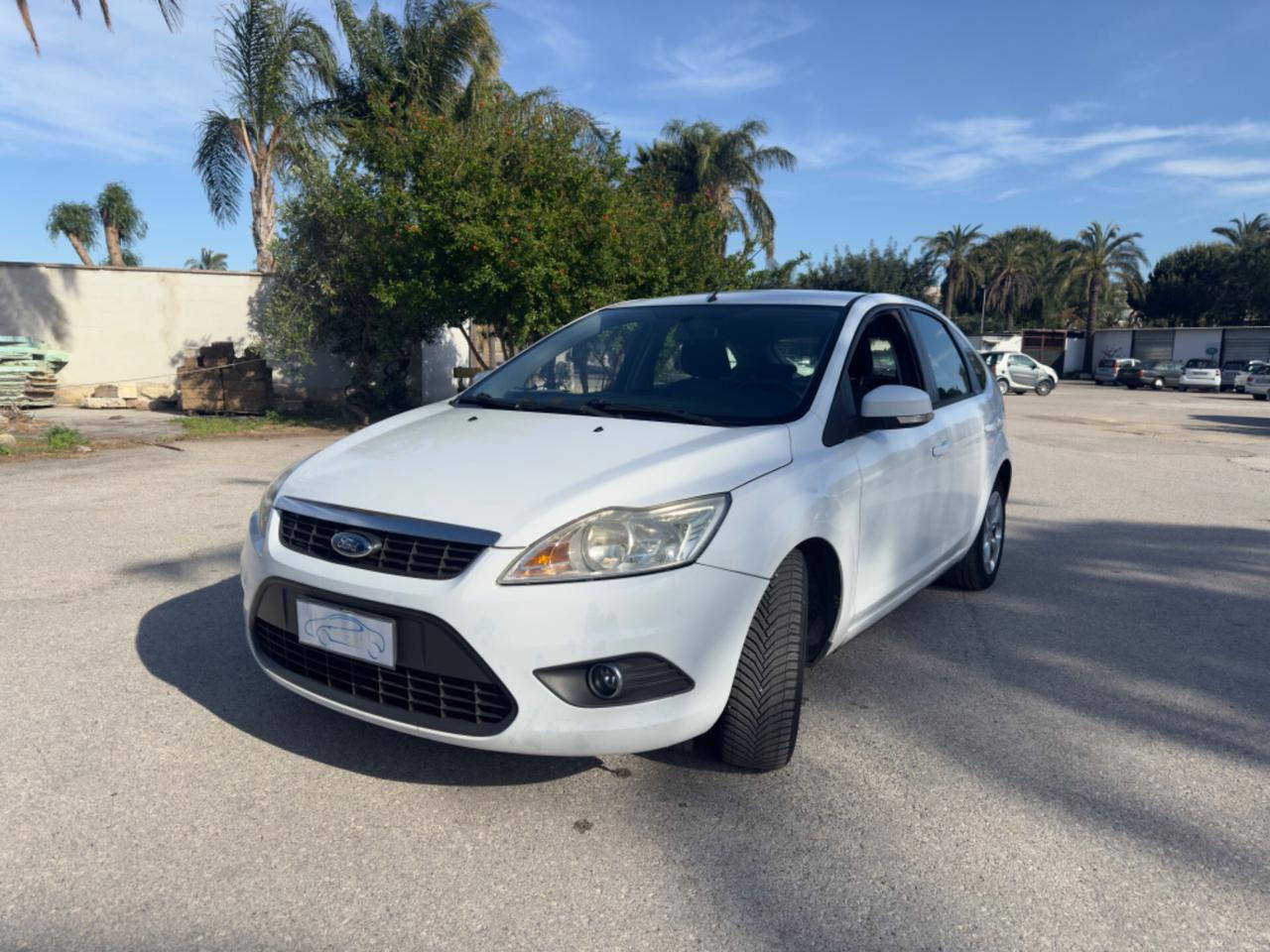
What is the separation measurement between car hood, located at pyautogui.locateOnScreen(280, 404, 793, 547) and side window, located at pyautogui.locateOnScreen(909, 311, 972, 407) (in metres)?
1.72

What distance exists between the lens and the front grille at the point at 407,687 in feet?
8.63

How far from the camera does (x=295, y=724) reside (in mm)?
3434

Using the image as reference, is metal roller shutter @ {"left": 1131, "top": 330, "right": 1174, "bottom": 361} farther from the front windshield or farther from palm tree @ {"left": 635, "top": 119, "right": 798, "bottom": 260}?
the front windshield

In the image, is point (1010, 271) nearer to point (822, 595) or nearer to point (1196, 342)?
point (1196, 342)

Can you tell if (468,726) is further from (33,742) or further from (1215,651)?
(1215,651)

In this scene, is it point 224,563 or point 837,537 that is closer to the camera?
point 837,537

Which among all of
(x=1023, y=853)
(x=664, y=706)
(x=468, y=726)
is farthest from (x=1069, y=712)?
(x=468, y=726)

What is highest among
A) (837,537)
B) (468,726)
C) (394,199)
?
(394,199)

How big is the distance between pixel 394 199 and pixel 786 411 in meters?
10.8

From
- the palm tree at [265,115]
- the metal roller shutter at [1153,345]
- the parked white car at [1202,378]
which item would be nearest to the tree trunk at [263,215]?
the palm tree at [265,115]

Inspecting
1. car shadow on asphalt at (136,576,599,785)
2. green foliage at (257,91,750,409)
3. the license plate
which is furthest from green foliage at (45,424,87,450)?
the license plate

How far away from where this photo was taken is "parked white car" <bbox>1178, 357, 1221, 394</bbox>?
40.2m

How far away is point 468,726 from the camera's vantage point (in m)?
2.66

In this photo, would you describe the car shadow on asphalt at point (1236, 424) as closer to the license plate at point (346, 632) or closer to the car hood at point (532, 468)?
the car hood at point (532, 468)
